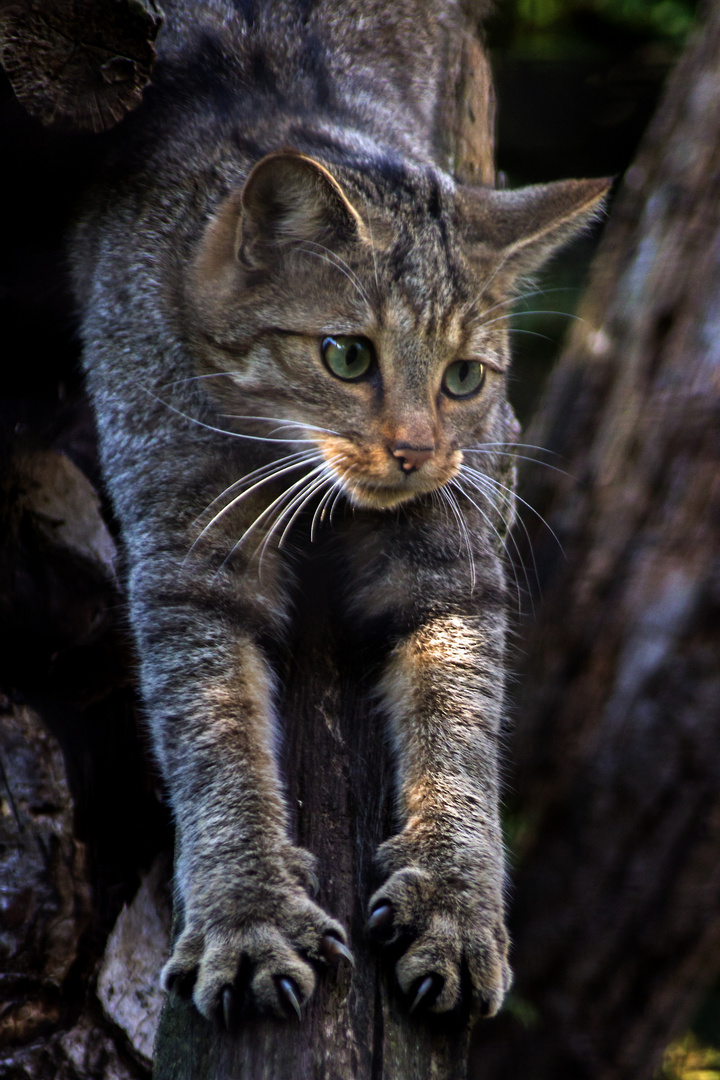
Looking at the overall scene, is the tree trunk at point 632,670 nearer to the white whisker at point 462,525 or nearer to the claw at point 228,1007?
the white whisker at point 462,525

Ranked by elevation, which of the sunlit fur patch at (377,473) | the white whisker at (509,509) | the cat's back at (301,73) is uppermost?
the cat's back at (301,73)

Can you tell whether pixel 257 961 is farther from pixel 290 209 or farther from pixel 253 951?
pixel 290 209

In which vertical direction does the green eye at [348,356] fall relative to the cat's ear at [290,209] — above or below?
below

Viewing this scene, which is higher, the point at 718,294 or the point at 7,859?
the point at 718,294

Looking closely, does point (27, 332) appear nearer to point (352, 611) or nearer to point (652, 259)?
point (352, 611)

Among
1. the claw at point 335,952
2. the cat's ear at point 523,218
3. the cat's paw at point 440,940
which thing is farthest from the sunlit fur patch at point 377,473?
the claw at point 335,952

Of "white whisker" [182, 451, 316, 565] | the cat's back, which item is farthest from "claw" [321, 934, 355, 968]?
the cat's back

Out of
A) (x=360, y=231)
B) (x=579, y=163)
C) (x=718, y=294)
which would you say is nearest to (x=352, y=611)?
(x=360, y=231)
